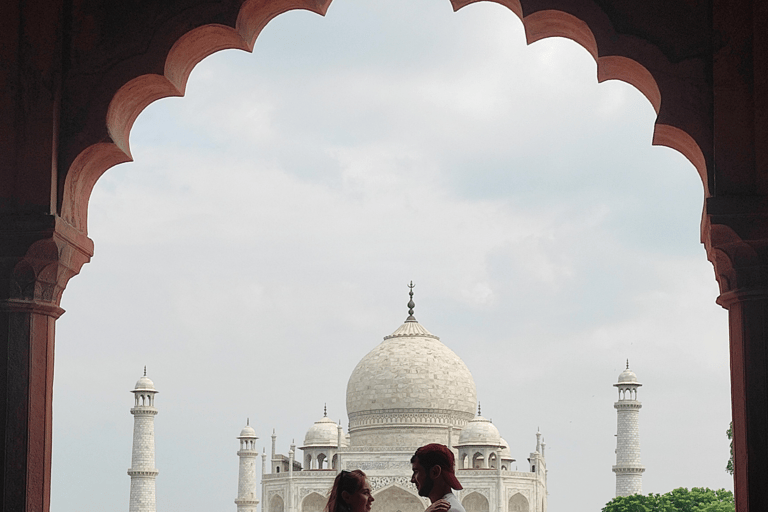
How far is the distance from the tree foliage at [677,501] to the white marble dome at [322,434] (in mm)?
8347

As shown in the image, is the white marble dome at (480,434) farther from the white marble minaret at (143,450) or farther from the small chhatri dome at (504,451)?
the white marble minaret at (143,450)

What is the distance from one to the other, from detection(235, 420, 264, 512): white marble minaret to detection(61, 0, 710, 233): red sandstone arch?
33.8 metres

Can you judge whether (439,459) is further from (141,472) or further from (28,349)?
(141,472)

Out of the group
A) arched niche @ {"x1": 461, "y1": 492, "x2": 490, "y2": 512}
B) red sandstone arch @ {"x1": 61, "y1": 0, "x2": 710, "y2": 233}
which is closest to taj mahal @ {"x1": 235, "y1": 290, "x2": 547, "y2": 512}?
arched niche @ {"x1": 461, "y1": 492, "x2": 490, "y2": 512}

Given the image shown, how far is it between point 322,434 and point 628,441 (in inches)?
355

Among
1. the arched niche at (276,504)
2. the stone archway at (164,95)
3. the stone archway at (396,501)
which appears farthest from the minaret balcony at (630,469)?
the stone archway at (164,95)

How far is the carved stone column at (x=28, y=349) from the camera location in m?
4.65

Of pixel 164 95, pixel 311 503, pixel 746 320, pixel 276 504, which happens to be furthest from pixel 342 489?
pixel 276 504

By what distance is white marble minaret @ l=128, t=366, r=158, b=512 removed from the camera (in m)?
34.7

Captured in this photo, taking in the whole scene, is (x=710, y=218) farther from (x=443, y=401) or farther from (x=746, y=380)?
(x=443, y=401)

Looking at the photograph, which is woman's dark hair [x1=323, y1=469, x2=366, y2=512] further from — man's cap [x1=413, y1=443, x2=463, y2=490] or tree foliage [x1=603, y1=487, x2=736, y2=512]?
tree foliage [x1=603, y1=487, x2=736, y2=512]

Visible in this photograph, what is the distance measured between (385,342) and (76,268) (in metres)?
33.2

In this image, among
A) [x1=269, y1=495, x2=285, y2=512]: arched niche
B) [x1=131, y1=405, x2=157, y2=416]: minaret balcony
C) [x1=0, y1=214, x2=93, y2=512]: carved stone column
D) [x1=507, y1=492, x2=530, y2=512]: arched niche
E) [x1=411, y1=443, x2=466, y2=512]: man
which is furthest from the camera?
[x1=131, y1=405, x2=157, y2=416]: minaret balcony

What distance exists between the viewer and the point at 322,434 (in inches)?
1383
